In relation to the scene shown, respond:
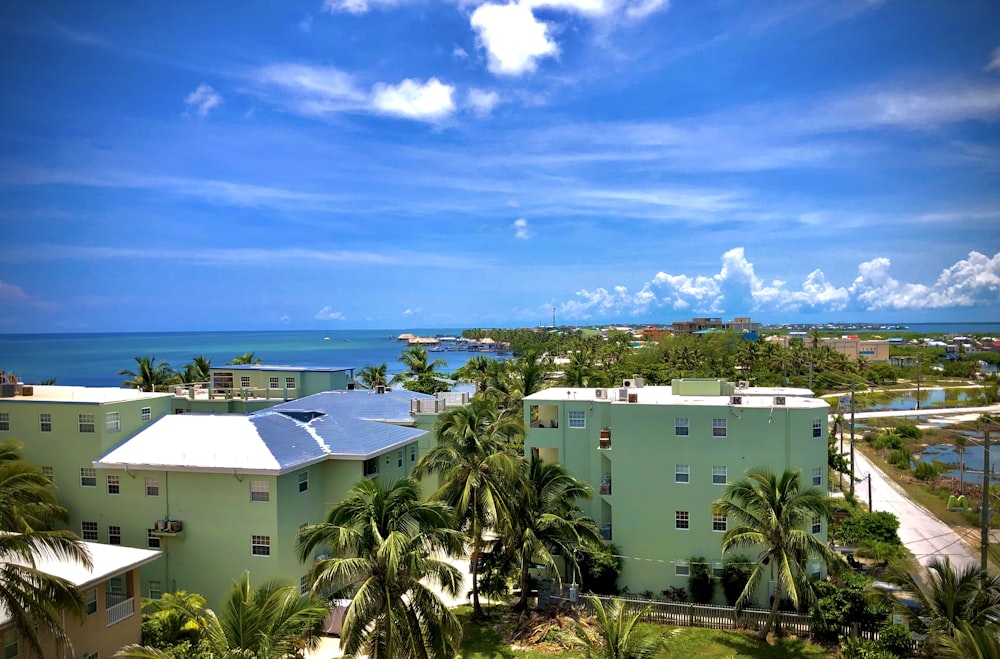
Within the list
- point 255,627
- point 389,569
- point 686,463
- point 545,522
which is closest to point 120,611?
point 255,627

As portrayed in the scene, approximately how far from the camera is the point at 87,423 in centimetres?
2892

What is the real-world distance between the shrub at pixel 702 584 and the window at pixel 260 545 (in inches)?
709

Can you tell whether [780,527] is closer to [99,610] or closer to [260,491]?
[260,491]

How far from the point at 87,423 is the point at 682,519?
1051 inches

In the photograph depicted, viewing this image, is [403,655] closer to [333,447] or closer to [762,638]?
[333,447]

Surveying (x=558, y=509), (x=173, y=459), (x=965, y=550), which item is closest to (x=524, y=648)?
(x=558, y=509)

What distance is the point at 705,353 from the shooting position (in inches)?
5330

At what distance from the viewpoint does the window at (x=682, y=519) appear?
98.0 ft

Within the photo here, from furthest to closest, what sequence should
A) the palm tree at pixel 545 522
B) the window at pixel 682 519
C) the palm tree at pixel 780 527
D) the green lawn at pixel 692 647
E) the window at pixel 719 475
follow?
the window at pixel 682 519
the window at pixel 719 475
the palm tree at pixel 545 522
the green lawn at pixel 692 647
the palm tree at pixel 780 527

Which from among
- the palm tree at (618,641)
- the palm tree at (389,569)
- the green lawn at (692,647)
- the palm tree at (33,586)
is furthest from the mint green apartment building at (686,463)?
the palm tree at (33,586)

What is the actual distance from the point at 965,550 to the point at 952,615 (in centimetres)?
2243

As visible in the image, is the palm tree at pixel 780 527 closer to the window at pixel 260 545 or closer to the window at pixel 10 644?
the window at pixel 260 545

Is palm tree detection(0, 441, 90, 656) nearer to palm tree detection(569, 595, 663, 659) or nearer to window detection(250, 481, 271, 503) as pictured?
window detection(250, 481, 271, 503)

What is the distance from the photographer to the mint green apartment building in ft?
95.4
